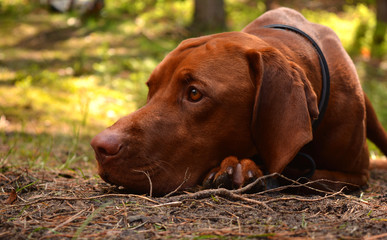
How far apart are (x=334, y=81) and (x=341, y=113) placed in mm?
241

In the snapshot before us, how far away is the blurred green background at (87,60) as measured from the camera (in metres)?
4.96

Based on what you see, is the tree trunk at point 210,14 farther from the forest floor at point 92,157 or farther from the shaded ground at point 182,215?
the shaded ground at point 182,215

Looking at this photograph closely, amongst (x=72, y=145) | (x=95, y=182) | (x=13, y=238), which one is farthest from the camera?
(x=72, y=145)

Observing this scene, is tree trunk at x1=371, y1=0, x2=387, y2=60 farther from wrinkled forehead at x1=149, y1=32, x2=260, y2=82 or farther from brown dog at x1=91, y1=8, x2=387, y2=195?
wrinkled forehead at x1=149, y1=32, x2=260, y2=82

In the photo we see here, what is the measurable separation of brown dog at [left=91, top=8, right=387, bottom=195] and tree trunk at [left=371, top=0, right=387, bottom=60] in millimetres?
9735

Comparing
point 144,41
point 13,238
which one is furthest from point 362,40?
point 13,238

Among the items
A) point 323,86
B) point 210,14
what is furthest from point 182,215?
point 210,14

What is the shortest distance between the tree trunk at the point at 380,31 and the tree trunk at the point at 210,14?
4541 millimetres

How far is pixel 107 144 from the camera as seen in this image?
8.09 feet

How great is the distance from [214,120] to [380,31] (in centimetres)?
1059

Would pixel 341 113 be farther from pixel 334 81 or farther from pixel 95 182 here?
pixel 95 182

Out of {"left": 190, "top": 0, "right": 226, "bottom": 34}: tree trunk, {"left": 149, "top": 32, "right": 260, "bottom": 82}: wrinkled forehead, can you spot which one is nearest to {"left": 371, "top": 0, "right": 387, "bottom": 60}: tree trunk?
{"left": 190, "top": 0, "right": 226, "bottom": 34}: tree trunk

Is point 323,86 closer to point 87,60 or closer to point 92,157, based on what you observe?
point 92,157

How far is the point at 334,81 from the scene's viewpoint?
3113mm
